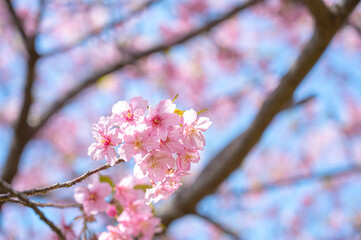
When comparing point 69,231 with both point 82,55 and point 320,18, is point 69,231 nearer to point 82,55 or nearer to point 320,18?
point 320,18

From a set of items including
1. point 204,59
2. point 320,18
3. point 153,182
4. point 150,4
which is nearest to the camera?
point 153,182

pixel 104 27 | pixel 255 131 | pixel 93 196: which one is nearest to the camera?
pixel 93 196

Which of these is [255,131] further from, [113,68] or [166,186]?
[113,68]

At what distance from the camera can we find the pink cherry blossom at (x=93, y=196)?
1.29 m

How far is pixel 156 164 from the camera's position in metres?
1.06

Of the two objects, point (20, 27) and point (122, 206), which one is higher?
point (20, 27)

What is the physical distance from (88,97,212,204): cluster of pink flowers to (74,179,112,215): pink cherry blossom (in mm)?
253

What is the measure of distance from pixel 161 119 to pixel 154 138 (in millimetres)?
64

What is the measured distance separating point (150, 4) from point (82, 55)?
435 cm

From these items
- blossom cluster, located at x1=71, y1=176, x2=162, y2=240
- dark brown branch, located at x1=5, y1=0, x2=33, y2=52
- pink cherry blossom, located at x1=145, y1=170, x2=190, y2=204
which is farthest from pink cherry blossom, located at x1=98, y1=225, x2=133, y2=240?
dark brown branch, located at x1=5, y1=0, x2=33, y2=52

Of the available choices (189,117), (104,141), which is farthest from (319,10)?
(104,141)

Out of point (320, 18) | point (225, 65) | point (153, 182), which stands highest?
point (225, 65)

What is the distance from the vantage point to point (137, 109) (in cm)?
108

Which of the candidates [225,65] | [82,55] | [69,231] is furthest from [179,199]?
[82,55]
